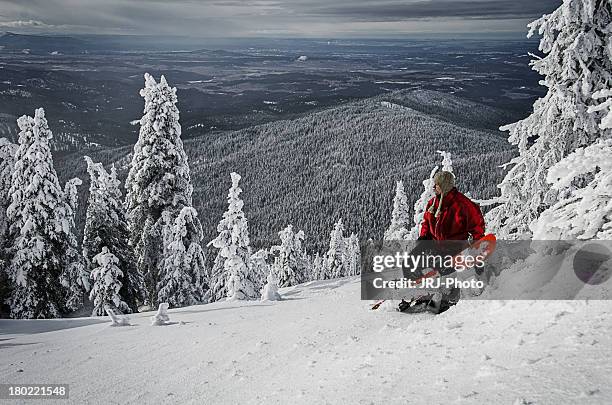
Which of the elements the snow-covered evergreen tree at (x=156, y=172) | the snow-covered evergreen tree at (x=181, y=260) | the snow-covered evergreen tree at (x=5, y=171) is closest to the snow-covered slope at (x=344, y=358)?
the snow-covered evergreen tree at (x=181, y=260)

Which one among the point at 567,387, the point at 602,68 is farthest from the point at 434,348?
the point at 602,68

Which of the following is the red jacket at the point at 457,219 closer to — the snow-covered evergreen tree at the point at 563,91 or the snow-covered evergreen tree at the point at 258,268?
the snow-covered evergreen tree at the point at 563,91

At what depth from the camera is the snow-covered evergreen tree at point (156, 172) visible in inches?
917

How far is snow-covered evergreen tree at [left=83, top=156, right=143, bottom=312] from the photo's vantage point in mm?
23016

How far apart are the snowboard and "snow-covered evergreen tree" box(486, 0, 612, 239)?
193 inches

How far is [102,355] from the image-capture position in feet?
26.1

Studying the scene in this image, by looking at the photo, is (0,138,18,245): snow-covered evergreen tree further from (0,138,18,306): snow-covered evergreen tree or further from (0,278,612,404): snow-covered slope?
(0,278,612,404): snow-covered slope

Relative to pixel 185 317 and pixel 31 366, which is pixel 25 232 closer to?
pixel 185 317

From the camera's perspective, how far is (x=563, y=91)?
1245 centimetres

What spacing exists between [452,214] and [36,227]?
21.9m

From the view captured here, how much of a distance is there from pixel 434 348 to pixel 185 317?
24.2ft

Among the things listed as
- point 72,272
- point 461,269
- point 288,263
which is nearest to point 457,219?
point 461,269

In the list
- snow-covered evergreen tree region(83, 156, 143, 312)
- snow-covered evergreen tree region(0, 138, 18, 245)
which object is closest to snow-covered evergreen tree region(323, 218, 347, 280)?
snow-covered evergreen tree region(83, 156, 143, 312)

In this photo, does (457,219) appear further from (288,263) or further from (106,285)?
(288,263)
